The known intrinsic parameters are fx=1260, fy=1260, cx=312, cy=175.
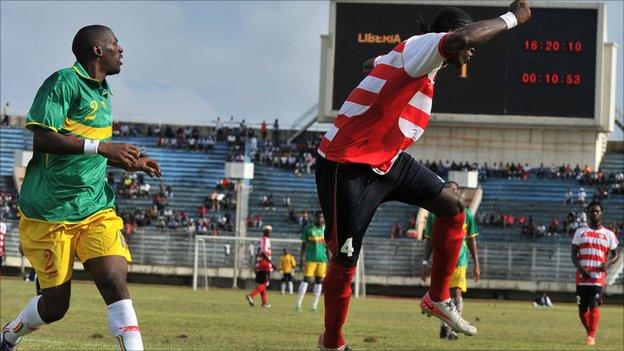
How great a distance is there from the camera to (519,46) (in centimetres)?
5572

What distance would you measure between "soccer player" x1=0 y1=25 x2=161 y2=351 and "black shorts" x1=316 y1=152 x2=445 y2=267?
1.38 meters

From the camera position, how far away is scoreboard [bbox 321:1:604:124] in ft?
182

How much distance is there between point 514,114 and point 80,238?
162 feet

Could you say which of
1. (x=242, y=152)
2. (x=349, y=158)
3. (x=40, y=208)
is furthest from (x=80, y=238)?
(x=242, y=152)

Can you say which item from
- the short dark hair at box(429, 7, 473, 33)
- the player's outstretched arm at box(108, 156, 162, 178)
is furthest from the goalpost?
the player's outstretched arm at box(108, 156, 162, 178)

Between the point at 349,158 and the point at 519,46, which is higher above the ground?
the point at 519,46

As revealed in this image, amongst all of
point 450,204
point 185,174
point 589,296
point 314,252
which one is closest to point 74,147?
point 450,204

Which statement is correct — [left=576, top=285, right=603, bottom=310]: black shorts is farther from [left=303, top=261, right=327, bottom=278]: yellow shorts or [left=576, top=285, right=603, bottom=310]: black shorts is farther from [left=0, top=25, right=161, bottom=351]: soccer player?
[left=0, top=25, right=161, bottom=351]: soccer player

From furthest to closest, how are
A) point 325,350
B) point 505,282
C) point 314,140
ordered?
point 314,140 < point 505,282 < point 325,350

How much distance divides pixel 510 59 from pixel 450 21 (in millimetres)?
47439

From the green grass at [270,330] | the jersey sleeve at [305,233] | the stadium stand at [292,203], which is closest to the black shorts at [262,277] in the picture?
the jersey sleeve at [305,233]

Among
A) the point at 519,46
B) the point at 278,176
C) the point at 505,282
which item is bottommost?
the point at 505,282

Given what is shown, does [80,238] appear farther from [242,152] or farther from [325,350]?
[242,152]

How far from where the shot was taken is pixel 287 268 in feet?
148
